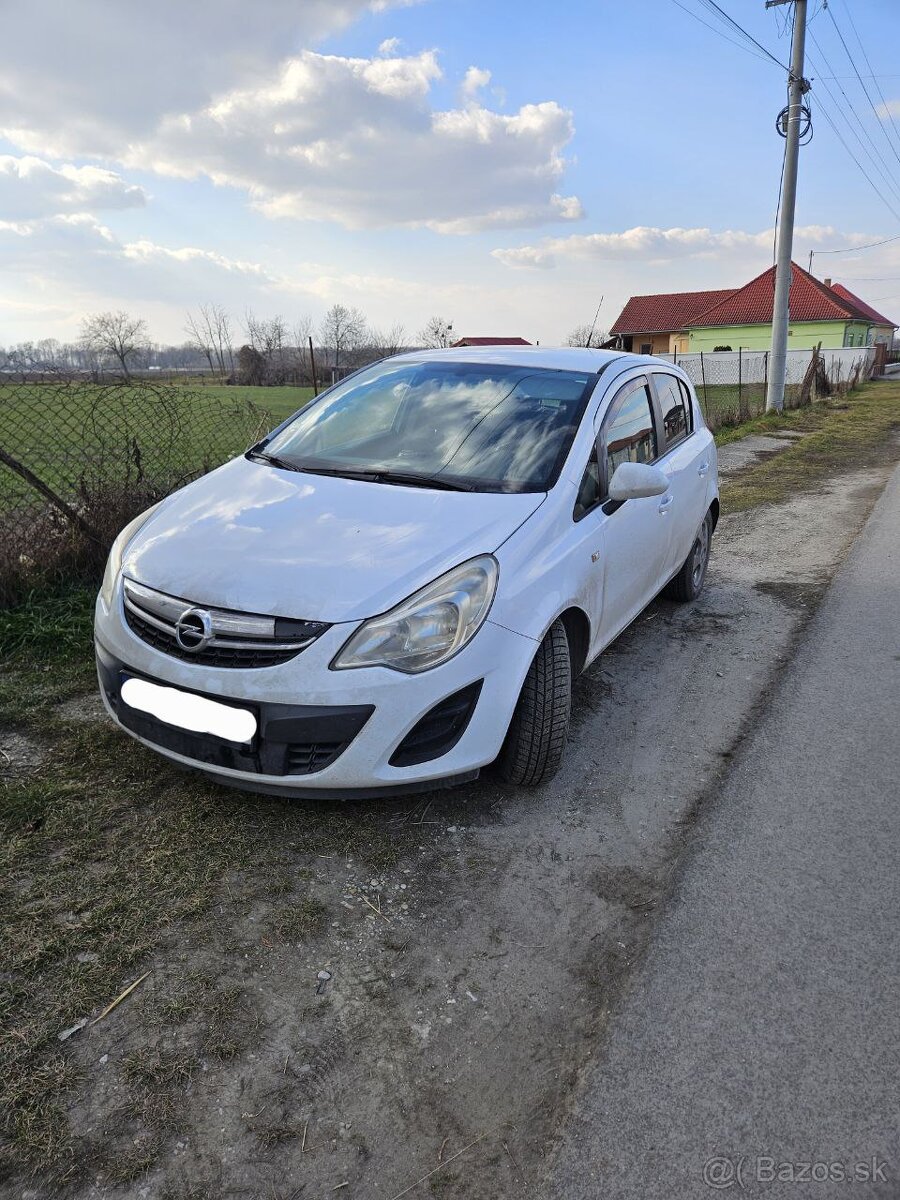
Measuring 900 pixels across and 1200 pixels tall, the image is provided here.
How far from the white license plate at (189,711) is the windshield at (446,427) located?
1252mm

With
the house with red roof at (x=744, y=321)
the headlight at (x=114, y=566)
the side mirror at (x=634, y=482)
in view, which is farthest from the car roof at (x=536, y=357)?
the house with red roof at (x=744, y=321)

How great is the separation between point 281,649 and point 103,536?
10.0ft

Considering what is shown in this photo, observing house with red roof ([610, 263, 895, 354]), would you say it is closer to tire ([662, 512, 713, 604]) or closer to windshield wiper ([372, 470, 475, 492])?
tire ([662, 512, 713, 604])

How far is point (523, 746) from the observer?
301 cm

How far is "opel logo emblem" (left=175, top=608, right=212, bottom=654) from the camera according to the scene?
260 cm

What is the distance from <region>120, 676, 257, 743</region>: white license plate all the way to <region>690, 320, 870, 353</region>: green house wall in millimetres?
47447

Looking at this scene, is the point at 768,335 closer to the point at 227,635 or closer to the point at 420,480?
the point at 420,480

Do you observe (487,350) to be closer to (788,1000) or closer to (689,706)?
(689,706)

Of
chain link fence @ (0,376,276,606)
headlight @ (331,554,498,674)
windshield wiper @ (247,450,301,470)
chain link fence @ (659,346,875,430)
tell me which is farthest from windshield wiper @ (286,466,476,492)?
chain link fence @ (659,346,875,430)

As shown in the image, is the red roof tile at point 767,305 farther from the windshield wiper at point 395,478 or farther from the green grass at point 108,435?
the windshield wiper at point 395,478

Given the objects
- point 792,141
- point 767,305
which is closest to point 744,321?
point 767,305

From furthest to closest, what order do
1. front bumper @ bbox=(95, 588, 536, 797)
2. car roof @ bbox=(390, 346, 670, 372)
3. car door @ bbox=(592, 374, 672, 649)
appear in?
car roof @ bbox=(390, 346, 670, 372), car door @ bbox=(592, 374, 672, 649), front bumper @ bbox=(95, 588, 536, 797)

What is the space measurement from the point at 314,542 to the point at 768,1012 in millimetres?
2005

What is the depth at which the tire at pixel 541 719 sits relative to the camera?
2.99m
